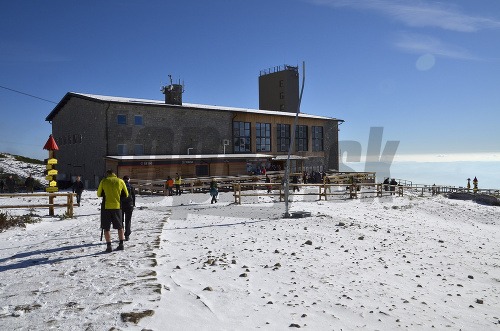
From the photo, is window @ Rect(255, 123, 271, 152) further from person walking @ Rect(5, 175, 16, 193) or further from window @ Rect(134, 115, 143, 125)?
person walking @ Rect(5, 175, 16, 193)

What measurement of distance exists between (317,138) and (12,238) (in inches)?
1665

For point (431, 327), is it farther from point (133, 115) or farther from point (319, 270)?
point (133, 115)

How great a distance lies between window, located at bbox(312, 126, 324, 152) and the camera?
162 ft

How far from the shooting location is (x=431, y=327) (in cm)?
586

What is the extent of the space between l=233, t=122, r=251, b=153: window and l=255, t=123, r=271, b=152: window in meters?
1.27

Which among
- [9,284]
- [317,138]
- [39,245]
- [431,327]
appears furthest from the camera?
[317,138]

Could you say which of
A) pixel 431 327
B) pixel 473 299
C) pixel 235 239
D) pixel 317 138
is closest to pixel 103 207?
pixel 235 239

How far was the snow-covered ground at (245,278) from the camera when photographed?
5492 millimetres

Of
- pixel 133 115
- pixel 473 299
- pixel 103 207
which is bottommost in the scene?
pixel 473 299

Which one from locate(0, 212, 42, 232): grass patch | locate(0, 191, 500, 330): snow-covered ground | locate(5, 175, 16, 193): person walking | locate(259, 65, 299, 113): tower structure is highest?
locate(259, 65, 299, 113): tower structure

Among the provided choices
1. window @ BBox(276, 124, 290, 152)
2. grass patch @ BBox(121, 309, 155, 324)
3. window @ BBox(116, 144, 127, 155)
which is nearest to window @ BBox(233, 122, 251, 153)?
window @ BBox(276, 124, 290, 152)

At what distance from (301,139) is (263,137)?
6.37m

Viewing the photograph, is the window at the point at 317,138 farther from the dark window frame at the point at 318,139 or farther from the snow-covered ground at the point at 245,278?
the snow-covered ground at the point at 245,278

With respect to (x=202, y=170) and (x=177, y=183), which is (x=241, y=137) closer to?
(x=202, y=170)
